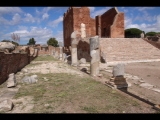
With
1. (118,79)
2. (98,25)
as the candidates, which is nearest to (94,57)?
(118,79)

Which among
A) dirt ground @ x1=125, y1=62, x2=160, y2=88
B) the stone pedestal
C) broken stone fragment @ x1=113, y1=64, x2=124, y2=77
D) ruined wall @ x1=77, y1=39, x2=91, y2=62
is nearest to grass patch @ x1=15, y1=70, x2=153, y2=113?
the stone pedestal

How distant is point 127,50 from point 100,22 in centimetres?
1431

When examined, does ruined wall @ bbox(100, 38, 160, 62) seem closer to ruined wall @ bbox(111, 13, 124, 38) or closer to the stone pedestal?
ruined wall @ bbox(111, 13, 124, 38)

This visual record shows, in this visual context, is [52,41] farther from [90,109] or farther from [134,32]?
[90,109]

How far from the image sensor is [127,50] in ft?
63.3

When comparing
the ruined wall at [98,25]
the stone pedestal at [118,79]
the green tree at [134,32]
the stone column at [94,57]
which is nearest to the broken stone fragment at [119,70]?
the stone pedestal at [118,79]

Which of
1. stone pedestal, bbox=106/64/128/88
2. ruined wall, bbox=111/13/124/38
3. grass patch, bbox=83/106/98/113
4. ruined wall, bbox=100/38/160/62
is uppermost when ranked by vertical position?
ruined wall, bbox=111/13/124/38

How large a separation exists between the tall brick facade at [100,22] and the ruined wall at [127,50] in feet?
18.0

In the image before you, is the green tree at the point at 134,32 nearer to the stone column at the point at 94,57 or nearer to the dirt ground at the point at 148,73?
the dirt ground at the point at 148,73

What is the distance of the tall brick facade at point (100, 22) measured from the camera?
27.3 m

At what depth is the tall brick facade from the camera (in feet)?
89.7

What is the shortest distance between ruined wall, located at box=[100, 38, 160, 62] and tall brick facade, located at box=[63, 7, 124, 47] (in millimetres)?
5484
